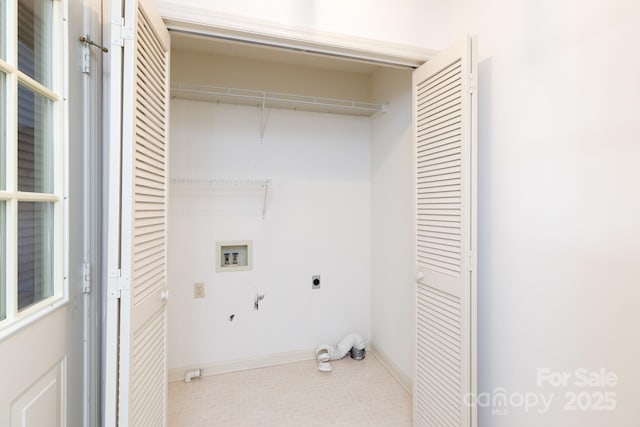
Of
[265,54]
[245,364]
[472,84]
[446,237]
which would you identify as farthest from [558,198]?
[245,364]

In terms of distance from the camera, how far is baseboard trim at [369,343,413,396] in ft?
7.27

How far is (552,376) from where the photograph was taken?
1.19 m

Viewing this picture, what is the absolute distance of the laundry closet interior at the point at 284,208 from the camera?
2.35 metres

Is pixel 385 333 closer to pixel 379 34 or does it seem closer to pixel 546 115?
pixel 546 115

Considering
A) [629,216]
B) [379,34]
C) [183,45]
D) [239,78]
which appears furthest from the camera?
[239,78]

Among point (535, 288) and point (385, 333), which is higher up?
point (535, 288)

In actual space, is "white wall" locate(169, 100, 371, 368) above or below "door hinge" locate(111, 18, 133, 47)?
below

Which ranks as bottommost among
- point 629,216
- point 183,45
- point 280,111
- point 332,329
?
point 332,329

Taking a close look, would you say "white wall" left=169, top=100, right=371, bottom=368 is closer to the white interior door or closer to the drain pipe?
the drain pipe

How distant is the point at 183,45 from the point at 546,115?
7.95 ft

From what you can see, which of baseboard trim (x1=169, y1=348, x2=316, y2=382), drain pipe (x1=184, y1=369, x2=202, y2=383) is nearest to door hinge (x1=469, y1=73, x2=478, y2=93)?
baseboard trim (x1=169, y1=348, x2=316, y2=382)

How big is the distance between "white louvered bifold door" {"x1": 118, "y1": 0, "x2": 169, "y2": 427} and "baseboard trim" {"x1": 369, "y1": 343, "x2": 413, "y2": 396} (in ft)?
5.28

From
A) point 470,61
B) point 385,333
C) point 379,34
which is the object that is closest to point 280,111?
point 379,34

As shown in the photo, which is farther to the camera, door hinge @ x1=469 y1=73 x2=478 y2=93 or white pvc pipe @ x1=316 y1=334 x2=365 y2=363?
white pvc pipe @ x1=316 y1=334 x2=365 y2=363
